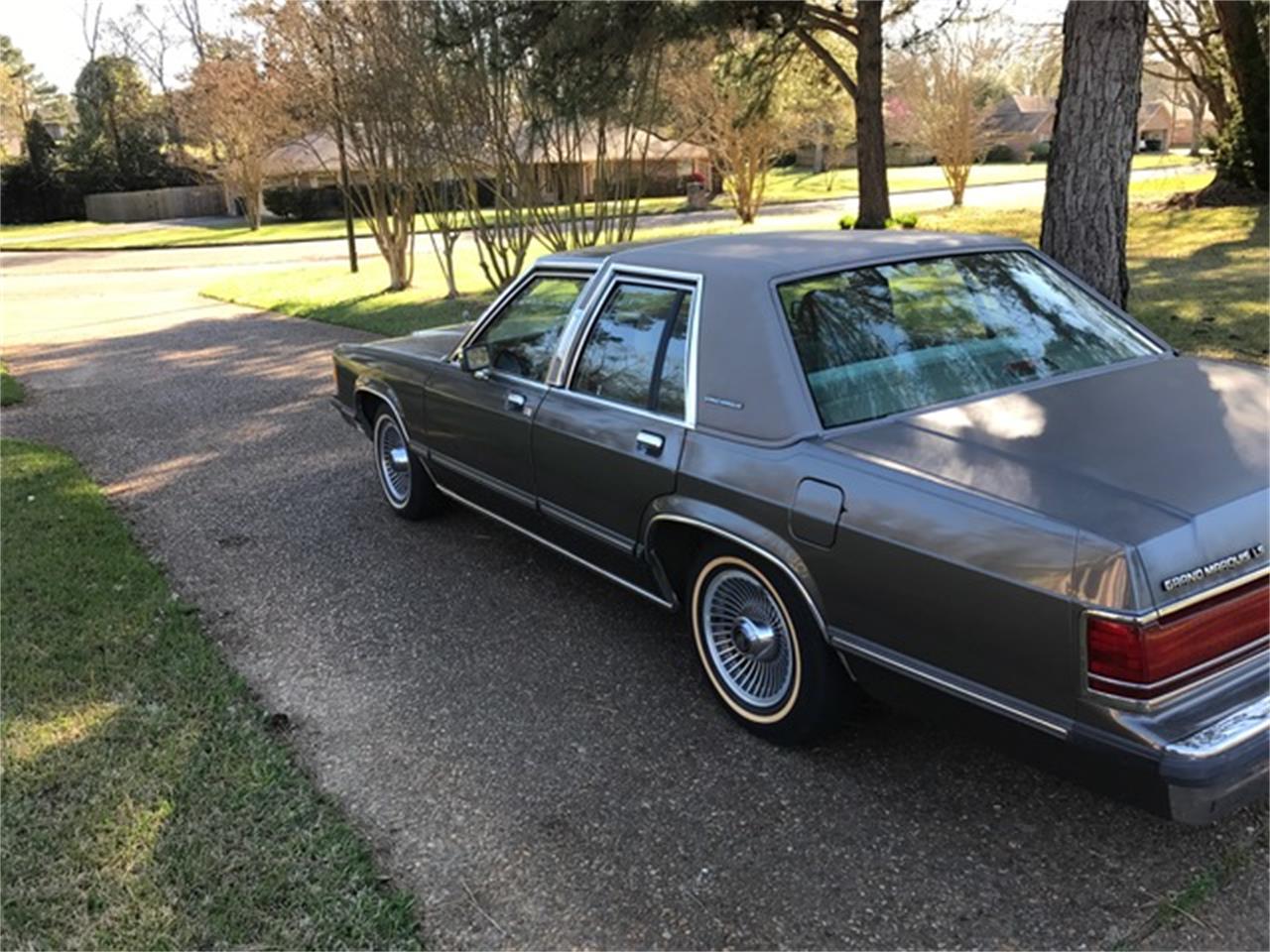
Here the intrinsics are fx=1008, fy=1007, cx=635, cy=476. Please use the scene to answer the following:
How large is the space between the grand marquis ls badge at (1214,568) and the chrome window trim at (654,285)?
1.52m

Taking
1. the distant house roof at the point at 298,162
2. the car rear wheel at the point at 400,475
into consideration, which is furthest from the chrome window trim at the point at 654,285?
the distant house roof at the point at 298,162

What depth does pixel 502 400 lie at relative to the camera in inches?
170

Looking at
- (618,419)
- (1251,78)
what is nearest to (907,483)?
(618,419)

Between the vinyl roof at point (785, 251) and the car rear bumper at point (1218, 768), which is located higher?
the vinyl roof at point (785, 251)

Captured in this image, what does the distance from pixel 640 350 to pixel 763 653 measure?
1.20 m

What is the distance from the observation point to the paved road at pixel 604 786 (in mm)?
2561

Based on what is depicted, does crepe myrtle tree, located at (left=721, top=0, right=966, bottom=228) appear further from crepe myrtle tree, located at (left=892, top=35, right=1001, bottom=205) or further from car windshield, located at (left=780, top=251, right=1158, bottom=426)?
car windshield, located at (left=780, top=251, right=1158, bottom=426)

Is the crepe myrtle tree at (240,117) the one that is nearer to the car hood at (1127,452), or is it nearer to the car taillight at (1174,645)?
the car hood at (1127,452)

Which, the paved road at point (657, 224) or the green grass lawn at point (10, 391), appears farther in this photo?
the paved road at point (657, 224)

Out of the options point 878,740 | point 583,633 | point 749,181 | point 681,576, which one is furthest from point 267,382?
point 749,181

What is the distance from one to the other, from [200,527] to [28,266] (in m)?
25.1

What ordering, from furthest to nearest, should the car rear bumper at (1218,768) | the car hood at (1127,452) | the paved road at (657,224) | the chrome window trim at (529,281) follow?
1. the paved road at (657,224)
2. the chrome window trim at (529,281)
3. the car hood at (1127,452)
4. the car rear bumper at (1218,768)

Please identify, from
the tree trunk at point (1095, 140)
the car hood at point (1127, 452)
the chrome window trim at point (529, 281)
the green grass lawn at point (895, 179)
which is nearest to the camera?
the car hood at point (1127, 452)

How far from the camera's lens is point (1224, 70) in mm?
21406
